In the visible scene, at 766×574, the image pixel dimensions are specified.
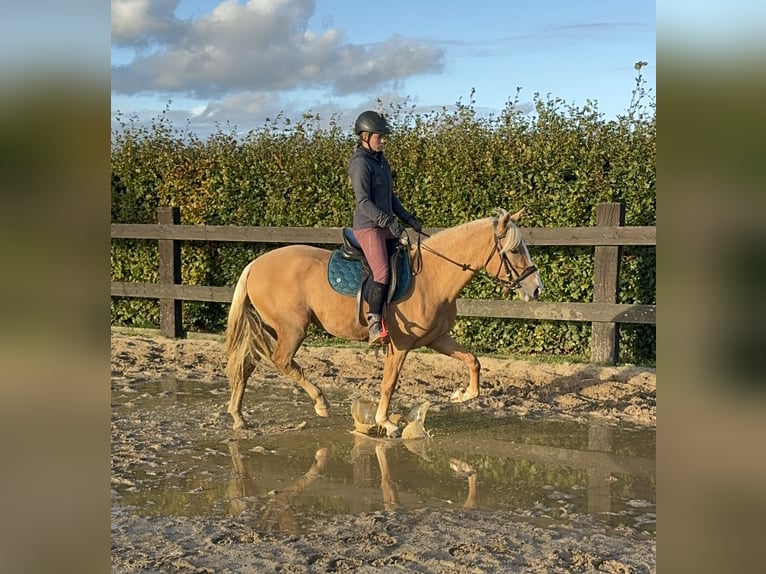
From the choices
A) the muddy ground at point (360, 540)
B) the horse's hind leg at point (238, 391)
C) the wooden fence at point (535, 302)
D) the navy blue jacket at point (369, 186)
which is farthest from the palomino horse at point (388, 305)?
the wooden fence at point (535, 302)

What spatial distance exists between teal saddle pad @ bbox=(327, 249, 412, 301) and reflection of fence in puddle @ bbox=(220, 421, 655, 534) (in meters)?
1.23

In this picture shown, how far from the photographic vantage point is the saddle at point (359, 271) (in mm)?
6215

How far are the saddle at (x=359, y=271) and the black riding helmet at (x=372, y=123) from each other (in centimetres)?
94

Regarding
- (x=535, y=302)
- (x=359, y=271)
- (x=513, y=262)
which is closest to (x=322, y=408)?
(x=359, y=271)

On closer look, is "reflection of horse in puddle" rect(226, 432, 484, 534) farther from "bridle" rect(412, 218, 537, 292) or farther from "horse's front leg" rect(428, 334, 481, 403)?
"bridle" rect(412, 218, 537, 292)

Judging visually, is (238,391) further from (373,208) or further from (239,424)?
(373,208)

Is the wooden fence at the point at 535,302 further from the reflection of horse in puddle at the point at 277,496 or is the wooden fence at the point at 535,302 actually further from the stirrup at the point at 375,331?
the reflection of horse in puddle at the point at 277,496

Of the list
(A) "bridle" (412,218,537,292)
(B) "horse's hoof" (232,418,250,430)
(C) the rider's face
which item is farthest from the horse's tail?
(A) "bridle" (412,218,537,292)

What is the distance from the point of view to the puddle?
4.66 metres

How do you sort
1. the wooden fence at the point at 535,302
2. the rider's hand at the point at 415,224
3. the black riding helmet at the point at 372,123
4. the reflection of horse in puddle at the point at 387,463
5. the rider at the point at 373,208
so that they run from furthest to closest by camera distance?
the wooden fence at the point at 535,302, the rider's hand at the point at 415,224, the rider at the point at 373,208, the black riding helmet at the point at 372,123, the reflection of horse in puddle at the point at 387,463

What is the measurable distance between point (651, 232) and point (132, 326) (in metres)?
8.06
